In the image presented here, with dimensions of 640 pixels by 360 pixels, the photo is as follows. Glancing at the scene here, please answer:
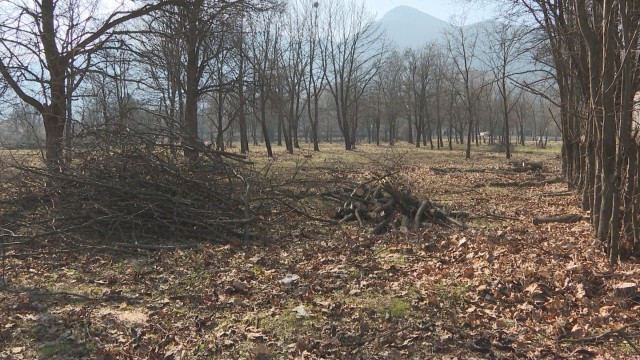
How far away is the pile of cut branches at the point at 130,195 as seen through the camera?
6.97 metres

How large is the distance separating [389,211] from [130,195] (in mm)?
4636

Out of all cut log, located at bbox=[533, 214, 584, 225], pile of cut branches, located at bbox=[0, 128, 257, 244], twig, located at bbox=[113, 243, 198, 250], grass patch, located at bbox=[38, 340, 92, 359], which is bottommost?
grass patch, located at bbox=[38, 340, 92, 359]

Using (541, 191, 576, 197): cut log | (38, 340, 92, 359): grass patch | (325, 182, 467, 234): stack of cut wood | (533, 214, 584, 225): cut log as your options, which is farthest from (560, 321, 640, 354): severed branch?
(541, 191, 576, 197): cut log

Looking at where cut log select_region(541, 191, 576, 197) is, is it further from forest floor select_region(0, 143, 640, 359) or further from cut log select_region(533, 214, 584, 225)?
forest floor select_region(0, 143, 640, 359)

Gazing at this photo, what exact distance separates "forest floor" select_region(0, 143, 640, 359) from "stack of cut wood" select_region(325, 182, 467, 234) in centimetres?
101

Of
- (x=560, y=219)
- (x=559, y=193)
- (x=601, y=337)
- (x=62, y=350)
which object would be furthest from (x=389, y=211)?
(x=62, y=350)

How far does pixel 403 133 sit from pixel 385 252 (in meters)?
79.6

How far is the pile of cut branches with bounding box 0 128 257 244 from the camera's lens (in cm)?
697

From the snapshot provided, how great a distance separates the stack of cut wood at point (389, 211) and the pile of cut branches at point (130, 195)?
208 cm

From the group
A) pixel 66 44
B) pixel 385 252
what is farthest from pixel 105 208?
pixel 66 44

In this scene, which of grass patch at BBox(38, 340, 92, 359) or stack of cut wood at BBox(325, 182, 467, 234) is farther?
stack of cut wood at BBox(325, 182, 467, 234)

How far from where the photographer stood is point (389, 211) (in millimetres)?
8891

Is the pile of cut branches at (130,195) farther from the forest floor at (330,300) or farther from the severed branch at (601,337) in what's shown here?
the severed branch at (601,337)

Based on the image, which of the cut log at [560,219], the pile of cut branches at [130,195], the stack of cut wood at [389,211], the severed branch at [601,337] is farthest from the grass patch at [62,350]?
the cut log at [560,219]
